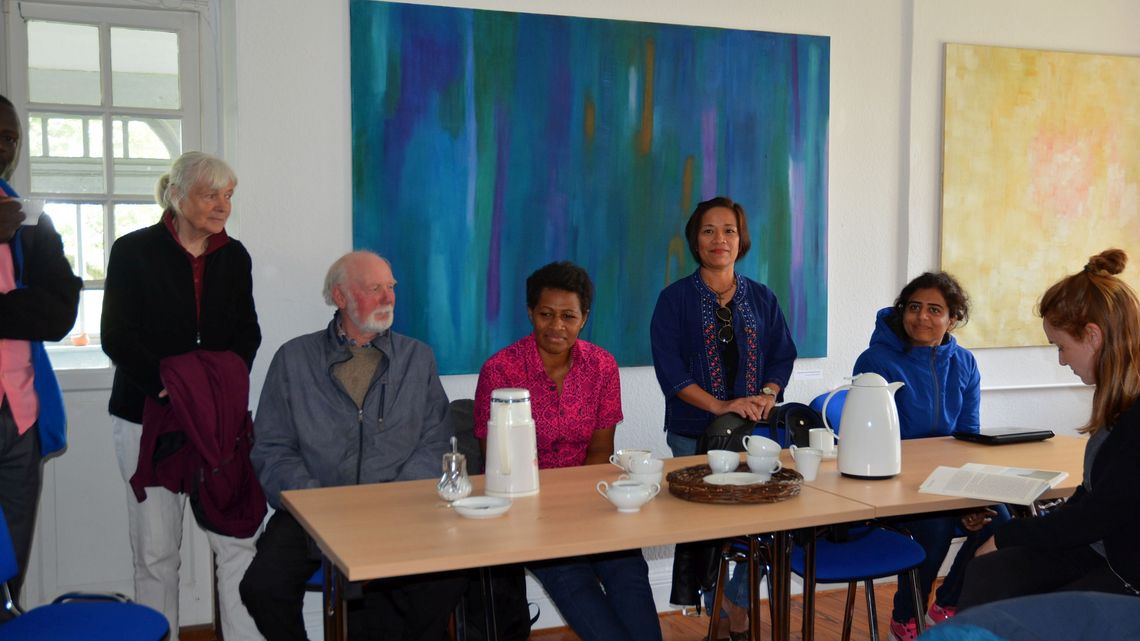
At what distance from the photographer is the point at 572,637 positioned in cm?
367

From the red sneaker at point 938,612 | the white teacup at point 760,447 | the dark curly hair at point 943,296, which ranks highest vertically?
the dark curly hair at point 943,296

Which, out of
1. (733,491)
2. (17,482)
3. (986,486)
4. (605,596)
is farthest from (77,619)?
(986,486)

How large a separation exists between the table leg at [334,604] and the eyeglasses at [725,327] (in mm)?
1638

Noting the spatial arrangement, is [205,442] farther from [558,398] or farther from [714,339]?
[714,339]

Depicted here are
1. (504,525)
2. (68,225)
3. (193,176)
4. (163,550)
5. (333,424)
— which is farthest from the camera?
(68,225)

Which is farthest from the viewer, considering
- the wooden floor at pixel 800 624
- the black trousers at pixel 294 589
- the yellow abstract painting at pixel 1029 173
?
the yellow abstract painting at pixel 1029 173

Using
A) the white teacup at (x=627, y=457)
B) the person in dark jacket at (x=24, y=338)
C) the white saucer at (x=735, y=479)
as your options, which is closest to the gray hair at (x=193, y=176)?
the person in dark jacket at (x=24, y=338)

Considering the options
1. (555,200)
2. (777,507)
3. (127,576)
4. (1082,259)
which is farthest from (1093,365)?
(127,576)

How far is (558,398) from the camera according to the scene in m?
2.98

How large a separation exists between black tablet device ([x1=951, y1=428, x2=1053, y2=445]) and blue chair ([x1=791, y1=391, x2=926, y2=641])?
40 cm

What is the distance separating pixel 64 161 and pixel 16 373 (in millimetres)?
1034

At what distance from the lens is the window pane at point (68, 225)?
3.35m

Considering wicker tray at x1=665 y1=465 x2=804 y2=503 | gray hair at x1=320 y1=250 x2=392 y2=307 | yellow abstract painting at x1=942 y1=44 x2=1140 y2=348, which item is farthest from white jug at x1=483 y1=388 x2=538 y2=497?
yellow abstract painting at x1=942 y1=44 x2=1140 y2=348

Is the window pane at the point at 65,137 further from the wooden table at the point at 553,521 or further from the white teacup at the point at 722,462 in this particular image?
the white teacup at the point at 722,462
